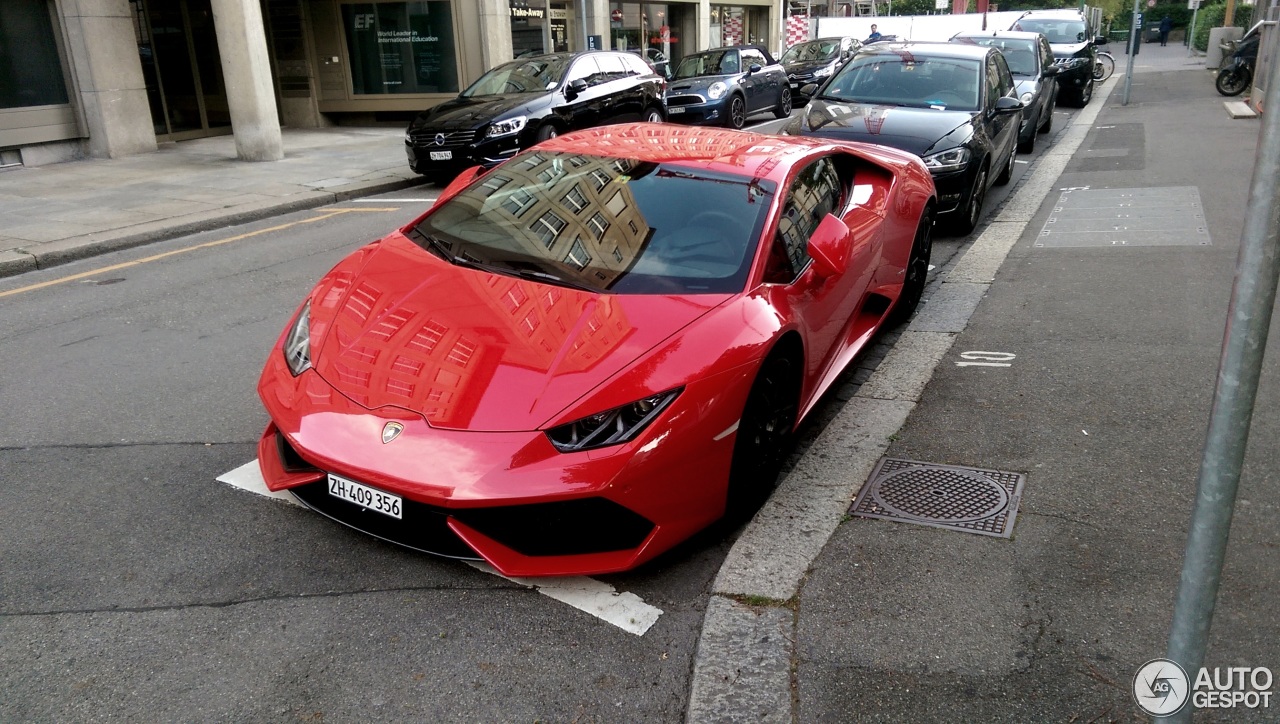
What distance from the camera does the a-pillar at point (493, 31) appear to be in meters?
20.5

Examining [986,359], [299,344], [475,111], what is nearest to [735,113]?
[475,111]

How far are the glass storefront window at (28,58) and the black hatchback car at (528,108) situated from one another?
6.22m

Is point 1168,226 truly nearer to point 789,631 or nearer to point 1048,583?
point 1048,583

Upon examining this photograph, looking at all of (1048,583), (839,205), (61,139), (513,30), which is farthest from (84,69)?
(1048,583)

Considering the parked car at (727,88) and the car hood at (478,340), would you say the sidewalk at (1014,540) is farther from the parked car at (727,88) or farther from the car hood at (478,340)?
the parked car at (727,88)

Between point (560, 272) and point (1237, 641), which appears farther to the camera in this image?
point (560, 272)

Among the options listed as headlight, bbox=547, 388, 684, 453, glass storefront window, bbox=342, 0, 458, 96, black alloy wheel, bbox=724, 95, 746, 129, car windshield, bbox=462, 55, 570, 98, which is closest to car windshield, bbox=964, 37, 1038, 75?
black alloy wheel, bbox=724, 95, 746, 129

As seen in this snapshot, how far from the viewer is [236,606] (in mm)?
3344

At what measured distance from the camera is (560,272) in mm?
4145

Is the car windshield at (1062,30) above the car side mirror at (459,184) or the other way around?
above

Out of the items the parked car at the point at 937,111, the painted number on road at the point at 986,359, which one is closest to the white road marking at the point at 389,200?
the parked car at the point at 937,111

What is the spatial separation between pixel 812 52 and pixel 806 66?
1.35m

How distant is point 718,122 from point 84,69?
10524mm

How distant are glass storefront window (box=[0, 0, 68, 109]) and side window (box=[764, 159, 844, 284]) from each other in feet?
45.4
